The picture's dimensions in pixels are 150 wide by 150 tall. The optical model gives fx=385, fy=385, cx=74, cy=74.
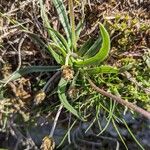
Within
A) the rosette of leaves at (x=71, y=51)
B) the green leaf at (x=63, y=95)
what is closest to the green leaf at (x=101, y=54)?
the rosette of leaves at (x=71, y=51)

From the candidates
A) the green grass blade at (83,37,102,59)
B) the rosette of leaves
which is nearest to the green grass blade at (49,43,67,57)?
the rosette of leaves

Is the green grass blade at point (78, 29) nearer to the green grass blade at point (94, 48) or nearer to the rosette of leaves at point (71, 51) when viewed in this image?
the rosette of leaves at point (71, 51)

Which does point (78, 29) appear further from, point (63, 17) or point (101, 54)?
point (101, 54)

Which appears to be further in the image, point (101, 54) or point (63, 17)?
point (63, 17)

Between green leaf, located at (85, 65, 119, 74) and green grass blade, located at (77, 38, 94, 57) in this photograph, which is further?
green grass blade, located at (77, 38, 94, 57)

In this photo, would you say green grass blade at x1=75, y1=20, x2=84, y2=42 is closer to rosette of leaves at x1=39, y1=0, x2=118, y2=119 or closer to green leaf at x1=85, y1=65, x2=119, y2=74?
rosette of leaves at x1=39, y1=0, x2=118, y2=119

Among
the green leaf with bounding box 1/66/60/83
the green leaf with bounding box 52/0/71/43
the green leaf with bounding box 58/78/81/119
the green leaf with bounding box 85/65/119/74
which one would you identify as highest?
the green leaf with bounding box 52/0/71/43

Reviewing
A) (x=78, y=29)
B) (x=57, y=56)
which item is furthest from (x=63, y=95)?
(x=78, y=29)

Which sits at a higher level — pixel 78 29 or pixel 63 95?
pixel 78 29

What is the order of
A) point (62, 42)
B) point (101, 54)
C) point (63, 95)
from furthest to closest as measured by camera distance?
point (62, 42)
point (63, 95)
point (101, 54)

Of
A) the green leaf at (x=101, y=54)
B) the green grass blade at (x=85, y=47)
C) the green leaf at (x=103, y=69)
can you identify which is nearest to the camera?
the green leaf at (x=101, y=54)

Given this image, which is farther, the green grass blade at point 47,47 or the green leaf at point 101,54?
the green grass blade at point 47,47

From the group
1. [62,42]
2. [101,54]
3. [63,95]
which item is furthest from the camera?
[62,42]
